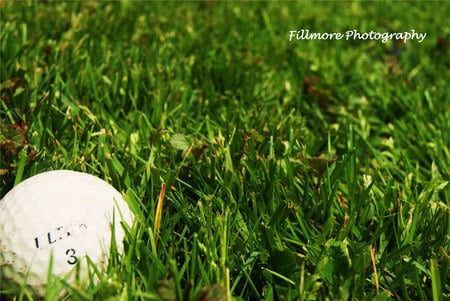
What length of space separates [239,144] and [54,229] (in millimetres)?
1078

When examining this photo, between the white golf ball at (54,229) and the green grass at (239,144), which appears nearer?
the white golf ball at (54,229)

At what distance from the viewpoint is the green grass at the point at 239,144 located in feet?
5.89

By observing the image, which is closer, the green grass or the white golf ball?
the white golf ball

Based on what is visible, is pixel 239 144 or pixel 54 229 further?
pixel 239 144

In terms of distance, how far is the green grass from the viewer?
5.89 feet

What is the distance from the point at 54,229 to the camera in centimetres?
169

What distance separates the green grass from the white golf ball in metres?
0.07

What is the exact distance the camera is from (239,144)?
2574 mm

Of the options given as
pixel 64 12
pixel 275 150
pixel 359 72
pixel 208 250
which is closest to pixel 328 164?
pixel 275 150

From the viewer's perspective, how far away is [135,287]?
5.67ft

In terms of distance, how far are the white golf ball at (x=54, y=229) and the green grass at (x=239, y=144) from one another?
2.6 inches

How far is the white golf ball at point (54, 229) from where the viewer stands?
167 cm

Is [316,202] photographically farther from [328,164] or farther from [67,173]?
[67,173]

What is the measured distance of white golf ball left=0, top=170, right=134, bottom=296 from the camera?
1665mm
